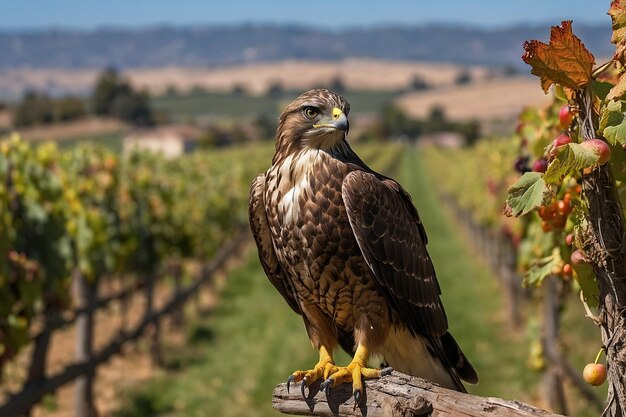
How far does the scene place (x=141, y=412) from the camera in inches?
400

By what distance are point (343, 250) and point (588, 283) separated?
1223 mm

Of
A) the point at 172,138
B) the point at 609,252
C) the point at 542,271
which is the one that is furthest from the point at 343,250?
the point at 172,138

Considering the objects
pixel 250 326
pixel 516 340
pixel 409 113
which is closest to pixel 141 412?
pixel 250 326

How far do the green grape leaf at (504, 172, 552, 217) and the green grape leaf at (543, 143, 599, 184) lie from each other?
0.19 feet

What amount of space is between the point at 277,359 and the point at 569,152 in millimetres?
9927

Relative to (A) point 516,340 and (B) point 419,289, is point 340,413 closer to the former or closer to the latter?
(B) point 419,289

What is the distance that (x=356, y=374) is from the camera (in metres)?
3.27

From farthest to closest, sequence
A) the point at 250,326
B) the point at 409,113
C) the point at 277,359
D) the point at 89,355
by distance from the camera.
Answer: the point at 409,113, the point at 250,326, the point at 277,359, the point at 89,355

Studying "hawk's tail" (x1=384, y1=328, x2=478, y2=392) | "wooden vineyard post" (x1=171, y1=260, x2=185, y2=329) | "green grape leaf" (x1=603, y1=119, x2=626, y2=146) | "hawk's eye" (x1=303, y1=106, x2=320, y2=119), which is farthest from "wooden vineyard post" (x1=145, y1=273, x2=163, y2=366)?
"green grape leaf" (x1=603, y1=119, x2=626, y2=146)

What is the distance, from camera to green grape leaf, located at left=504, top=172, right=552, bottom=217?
7.85 feet

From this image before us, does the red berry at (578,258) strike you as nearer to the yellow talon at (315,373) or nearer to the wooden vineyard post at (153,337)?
the yellow talon at (315,373)

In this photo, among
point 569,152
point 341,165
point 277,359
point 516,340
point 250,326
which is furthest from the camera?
point 250,326

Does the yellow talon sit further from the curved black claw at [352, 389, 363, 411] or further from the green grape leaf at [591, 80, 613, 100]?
the green grape leaf at [591, 80, 613, 100]

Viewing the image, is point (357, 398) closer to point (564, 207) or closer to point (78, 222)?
point (564, 207)
